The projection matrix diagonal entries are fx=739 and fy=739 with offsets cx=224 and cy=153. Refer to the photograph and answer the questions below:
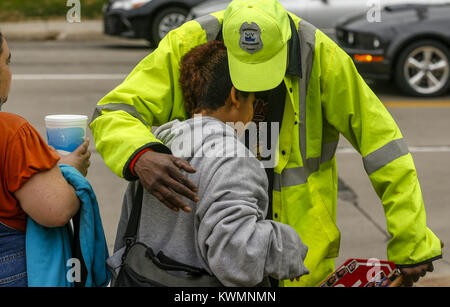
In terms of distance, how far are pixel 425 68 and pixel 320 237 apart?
26.9 feet

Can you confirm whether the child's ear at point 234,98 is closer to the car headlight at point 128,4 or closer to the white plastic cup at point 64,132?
the white plastic cup at point 64,132

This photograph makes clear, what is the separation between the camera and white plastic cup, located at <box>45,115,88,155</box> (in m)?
2.62

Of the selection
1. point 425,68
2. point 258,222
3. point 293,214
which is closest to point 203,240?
point 258,222

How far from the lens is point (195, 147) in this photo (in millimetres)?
2156

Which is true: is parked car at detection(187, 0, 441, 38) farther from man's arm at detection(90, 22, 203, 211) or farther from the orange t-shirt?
the orange t-shirt

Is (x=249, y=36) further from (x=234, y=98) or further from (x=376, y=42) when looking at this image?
(x=376, y=42)

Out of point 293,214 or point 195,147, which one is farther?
point 293,214

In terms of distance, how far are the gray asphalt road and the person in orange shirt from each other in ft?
9.74

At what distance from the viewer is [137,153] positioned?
Answer: 228 cm

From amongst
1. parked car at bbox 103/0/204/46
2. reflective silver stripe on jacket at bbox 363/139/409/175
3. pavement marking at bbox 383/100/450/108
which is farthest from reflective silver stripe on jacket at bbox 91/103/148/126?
parked car at bbox 103/0/204/46

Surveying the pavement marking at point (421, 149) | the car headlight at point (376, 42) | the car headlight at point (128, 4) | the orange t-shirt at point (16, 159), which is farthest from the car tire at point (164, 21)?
the orange t-shirt at point (16, 159)

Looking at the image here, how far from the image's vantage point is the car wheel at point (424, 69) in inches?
405

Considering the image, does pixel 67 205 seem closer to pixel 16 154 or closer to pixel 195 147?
pixel 16 154

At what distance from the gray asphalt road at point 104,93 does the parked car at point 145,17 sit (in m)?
0.46
